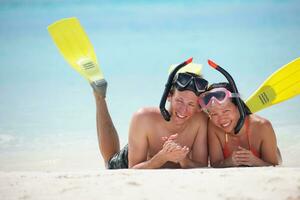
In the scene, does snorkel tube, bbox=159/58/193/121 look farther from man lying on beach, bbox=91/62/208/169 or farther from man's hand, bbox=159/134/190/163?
man's hand, bbox=159/134/190/163

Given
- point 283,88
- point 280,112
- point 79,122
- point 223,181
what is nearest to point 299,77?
point 283,88

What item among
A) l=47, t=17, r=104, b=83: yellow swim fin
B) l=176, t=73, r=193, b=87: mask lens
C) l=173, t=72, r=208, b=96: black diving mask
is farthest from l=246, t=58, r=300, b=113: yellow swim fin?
l=47, t=17, r=104, b=83: yellow swim fin

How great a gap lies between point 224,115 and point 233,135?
281mm

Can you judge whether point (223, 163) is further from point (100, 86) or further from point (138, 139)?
point (100, 86)

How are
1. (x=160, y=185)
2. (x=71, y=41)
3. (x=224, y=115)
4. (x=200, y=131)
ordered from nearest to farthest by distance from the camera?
(x=160, y=185), (x=224, y=115), (x=200, y=131), (x=71, y=41)

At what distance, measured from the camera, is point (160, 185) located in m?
3.02

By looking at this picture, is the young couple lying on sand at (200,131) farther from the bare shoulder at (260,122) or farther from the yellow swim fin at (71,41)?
the yellow swim fin at (71,41)

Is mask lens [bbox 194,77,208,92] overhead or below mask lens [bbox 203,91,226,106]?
overhead

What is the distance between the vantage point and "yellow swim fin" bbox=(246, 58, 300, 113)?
4.95 metres

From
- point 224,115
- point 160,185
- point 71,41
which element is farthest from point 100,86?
point 160,185

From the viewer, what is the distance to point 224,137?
14.3 ft

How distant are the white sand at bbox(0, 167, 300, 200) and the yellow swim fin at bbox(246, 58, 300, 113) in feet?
5.30

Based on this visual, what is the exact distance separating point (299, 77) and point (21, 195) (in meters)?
3.53

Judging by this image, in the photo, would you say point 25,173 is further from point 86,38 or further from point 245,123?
point 86,38
